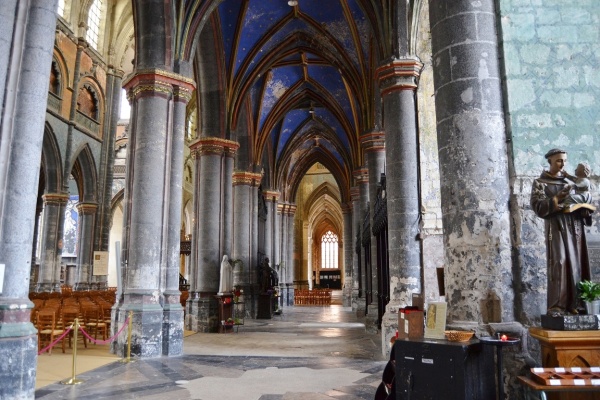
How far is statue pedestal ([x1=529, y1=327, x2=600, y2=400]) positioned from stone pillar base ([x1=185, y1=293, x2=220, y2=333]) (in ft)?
36.6

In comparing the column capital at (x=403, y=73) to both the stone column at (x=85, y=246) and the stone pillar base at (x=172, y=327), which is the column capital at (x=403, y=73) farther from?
the stone column at (x=85, y=246)

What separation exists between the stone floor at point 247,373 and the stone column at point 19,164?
990 millimetres

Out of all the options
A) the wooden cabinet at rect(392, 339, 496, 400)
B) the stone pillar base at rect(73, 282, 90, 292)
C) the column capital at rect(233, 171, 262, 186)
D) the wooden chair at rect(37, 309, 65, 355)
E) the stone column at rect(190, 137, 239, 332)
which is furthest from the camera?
the stone pillar base at rect(73, 282, 90, 292)

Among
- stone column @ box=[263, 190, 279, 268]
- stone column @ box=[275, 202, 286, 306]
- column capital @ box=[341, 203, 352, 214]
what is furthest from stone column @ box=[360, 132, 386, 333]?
column capital @ box=[341, 203, 352, 214]

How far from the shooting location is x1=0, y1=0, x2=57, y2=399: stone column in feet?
16.5

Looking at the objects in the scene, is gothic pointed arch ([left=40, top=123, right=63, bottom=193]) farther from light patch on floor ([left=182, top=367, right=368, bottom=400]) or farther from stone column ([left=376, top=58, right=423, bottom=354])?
light patch on floor ([left=182, top=367, right=368, bottom=400])

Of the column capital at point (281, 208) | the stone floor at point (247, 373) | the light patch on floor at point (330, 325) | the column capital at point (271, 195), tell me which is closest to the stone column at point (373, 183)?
the light patch on floor at point (330, 325)

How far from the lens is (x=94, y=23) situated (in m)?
23.3

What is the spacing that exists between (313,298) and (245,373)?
22.1 m

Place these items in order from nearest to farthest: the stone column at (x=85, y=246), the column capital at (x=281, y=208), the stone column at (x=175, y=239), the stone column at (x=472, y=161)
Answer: the stone column at (x=472, y=161) → the stone column at (x=175, y=239) → the stone column at (x=85, y=246) → the column capital at (x=281, y=208)

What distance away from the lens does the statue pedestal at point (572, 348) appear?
12.2 ft

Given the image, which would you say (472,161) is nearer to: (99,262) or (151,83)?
(151,83)

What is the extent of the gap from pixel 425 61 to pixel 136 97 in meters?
6.15

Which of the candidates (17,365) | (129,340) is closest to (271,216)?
(129,340)
